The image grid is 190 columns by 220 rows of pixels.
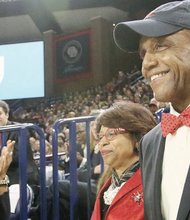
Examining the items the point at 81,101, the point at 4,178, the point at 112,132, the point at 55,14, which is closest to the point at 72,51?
the point at 55,14

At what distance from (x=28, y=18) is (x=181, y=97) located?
14.6 m

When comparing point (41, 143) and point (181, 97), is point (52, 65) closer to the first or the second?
point (41, 143)

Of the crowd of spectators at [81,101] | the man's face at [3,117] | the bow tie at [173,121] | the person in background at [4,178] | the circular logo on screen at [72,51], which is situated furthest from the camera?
the circular logo on screen at [72,51]

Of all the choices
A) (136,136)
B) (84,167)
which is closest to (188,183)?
(136,136)

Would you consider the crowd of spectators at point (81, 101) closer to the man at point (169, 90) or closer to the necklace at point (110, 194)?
the necklace at point (110, 194)

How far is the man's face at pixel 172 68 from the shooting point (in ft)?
3.84

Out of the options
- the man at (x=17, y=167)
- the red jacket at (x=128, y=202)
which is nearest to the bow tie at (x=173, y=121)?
the red jacket at (x=128, y=202)

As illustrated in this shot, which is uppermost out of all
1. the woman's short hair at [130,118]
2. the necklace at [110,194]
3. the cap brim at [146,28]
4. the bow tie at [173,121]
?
the cap brim at [146,28]

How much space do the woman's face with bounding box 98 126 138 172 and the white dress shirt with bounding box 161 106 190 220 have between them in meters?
1.04

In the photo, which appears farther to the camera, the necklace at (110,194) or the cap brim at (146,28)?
the necklace at (110,194)

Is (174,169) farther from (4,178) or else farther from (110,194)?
(4,178)

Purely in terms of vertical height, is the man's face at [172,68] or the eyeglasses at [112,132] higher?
the man's face at [172,68]

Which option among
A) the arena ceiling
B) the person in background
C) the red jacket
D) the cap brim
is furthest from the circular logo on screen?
the cap brim

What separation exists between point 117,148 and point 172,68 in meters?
1.20
